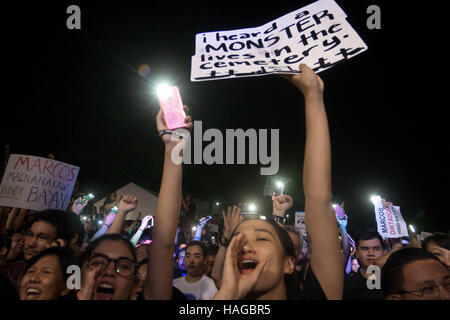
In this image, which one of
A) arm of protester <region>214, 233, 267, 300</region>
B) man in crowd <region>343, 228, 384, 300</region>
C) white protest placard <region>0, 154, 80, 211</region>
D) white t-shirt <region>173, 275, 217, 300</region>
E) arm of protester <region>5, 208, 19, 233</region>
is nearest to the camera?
arm of protester <region>214, 233, 267, 300</region>

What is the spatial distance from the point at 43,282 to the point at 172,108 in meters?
1.54

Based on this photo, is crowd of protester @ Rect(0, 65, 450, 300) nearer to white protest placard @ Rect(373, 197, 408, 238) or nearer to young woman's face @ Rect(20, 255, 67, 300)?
young woman's face @ Rect(20, 255, 67, 300)

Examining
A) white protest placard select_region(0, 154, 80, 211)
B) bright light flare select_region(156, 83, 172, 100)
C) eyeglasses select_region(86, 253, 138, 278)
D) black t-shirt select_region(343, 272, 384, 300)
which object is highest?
bright light flare select_region(156, 83, 172, 100)

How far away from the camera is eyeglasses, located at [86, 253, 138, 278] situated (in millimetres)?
1898

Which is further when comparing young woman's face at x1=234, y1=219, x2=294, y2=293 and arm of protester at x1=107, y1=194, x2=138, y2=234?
arm of protester at x1=107, y1=194, x2=138, y2=234

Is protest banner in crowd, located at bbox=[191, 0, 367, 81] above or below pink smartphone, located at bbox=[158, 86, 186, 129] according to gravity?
above

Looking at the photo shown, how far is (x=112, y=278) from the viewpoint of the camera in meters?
1.88

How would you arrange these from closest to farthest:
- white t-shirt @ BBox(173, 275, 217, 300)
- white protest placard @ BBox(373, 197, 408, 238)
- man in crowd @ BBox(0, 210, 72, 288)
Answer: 1. man in crowd @ BBox(0, 210, 72, 288)
2. white t-shirt @ BBox(173, 275, 217, 300)
3. white protest placard @ BBox(373, 197, 408, 238)

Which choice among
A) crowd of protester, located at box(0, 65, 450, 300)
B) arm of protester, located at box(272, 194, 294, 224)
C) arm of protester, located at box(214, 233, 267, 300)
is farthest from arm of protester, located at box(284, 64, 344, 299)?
arm of protester, located at box(272, 194, 294, 224)

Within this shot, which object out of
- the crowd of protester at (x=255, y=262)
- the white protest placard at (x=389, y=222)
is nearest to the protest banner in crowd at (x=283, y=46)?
the crowd of protester at (x=255, y=262)

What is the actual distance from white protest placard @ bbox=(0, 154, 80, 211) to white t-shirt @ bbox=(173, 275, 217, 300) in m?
1.99

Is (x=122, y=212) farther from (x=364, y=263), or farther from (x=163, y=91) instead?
(x=364, y=263)
